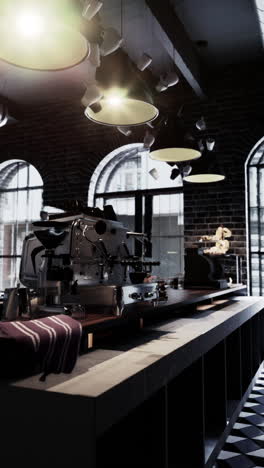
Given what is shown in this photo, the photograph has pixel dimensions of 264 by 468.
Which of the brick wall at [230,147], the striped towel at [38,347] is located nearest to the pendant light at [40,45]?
the striped towel at [38,347]

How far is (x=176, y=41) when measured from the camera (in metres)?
4.47

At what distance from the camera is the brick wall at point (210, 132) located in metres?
5.63

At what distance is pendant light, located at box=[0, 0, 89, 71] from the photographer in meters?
1.90

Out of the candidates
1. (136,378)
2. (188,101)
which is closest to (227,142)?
(188,101)

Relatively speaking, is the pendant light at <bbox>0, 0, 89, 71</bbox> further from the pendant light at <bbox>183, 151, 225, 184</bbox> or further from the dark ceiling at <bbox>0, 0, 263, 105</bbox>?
the pendant light at <bbox>183, 151, 225, 184</bbox>

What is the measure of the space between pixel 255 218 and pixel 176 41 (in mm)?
2515

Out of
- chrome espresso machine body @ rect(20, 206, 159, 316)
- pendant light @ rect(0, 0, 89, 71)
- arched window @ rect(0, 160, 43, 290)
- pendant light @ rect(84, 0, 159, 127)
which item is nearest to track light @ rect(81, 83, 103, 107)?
pendant light @ rect(84, 0, 159, 127)

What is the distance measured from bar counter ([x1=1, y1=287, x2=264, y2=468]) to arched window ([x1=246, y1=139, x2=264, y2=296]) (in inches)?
89.3

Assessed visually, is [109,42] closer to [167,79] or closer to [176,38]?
[167,79]

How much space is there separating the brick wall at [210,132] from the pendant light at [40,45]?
10.0ft

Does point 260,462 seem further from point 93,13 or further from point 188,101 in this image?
point 188,101

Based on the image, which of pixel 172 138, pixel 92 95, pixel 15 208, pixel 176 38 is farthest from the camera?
pixel 15 208

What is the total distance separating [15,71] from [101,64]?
3.41 meters

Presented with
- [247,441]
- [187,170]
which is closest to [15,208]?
[187,170]
